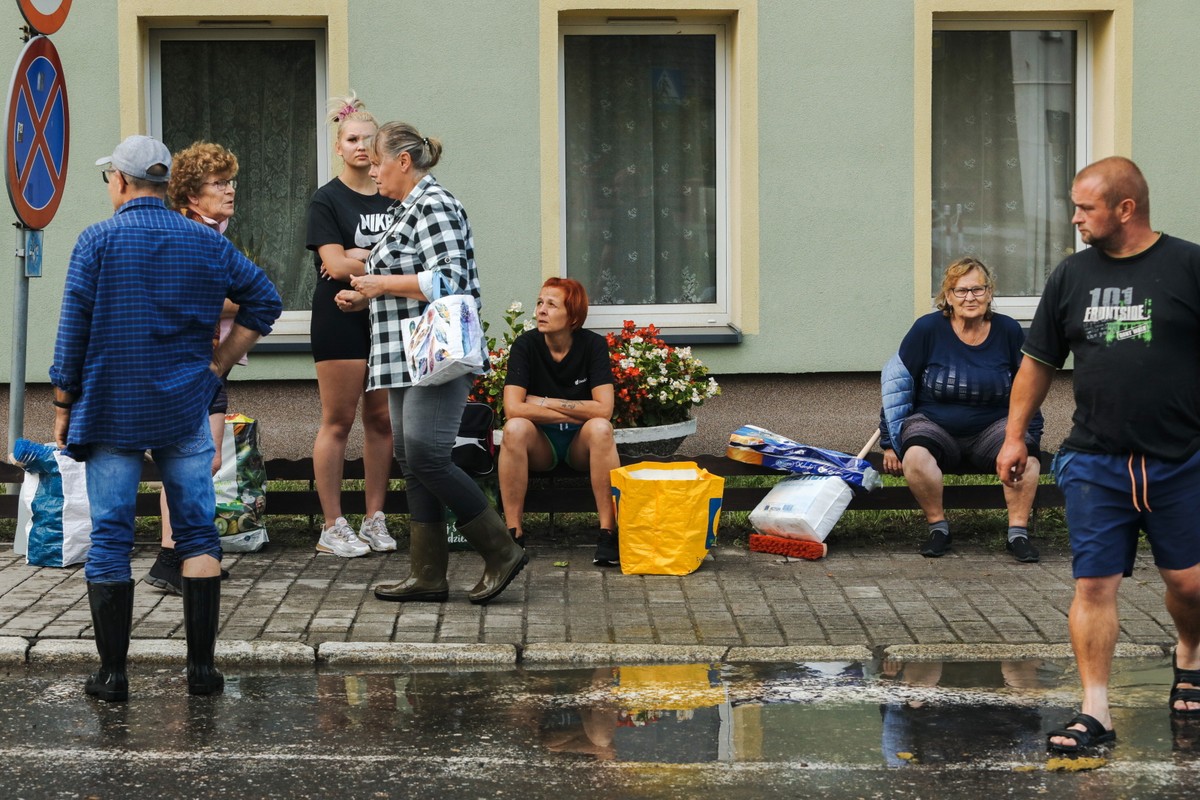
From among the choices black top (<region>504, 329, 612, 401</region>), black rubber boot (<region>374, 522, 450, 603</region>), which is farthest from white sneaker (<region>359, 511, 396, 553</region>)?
black rubber boot (<region>374, 522, 450, 603</region>)

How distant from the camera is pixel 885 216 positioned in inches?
415

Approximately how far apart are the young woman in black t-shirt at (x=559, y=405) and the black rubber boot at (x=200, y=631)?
103 inches

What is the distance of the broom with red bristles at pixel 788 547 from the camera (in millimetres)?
8219

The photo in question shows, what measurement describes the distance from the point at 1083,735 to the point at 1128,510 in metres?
0.76

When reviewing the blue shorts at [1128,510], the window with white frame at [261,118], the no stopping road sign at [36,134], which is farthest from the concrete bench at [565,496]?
the blue shorts at [1128,510]

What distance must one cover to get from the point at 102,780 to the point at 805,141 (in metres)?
6.99

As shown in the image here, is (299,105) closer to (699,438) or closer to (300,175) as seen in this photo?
(300,175)

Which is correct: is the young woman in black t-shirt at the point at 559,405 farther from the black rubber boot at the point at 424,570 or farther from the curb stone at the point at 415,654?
the curb stone at the point at 415,654

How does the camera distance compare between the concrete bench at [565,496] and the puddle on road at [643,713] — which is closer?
the puddle on road at [643,713]

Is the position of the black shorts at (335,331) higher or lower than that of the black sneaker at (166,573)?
higher

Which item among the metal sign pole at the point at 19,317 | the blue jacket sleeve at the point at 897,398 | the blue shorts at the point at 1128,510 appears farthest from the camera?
the blue jacket sleeve at the point at 897,398

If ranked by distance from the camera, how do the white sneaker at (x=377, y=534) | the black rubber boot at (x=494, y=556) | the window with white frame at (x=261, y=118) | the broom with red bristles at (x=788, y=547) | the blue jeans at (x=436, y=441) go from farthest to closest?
the window with white frame at (x=261, y=118) → the white sneaker at (x=377, y=534) → the broom with red bristles at (x=788, y=547) → the black rubber boot at (x=494, y=556) → the blue jeans at (x=436, y=441)

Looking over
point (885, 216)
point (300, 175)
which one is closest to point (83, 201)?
point (300, 175)

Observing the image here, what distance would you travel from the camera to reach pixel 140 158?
5.75 metres
